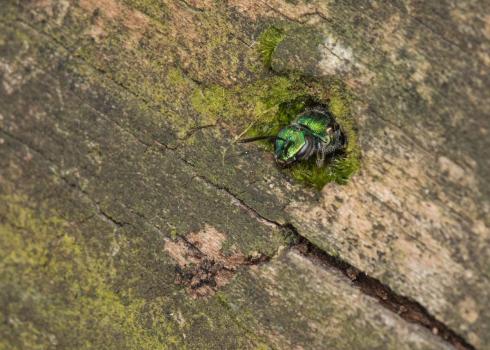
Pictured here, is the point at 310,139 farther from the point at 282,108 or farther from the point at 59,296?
the point at 59,296

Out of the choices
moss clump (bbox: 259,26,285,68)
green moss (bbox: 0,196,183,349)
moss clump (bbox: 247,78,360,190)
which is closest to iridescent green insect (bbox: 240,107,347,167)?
moss clump (bbox: 247,78,360,190)

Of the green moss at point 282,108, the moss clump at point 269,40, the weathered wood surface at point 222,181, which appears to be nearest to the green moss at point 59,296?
the weathered wood surface at point 222,181

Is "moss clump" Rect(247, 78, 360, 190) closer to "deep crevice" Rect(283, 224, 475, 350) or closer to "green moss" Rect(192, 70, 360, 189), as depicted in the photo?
"green moss" Rect(192, 70, 360, 189)

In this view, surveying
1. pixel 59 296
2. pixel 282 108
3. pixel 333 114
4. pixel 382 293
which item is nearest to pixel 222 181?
pixel 282 108

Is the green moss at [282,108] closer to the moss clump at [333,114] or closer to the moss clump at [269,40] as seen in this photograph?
the moss clump at [333,114]

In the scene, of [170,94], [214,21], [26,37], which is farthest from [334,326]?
[26,37]
